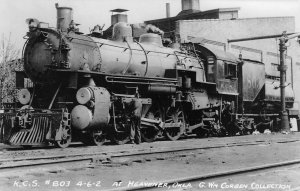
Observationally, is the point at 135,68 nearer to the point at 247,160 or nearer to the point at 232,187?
the point at 247,160

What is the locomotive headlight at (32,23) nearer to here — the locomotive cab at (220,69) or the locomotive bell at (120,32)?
the locomotive bell at (120,32)

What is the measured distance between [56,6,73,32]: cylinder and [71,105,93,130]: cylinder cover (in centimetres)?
275

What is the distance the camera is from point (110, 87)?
12.8 meters

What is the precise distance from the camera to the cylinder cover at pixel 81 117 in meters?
11.1

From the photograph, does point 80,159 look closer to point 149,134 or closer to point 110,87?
point 110,87

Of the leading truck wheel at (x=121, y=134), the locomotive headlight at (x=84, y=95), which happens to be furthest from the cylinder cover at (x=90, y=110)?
the leading truck wheel at (x=121, y=134)

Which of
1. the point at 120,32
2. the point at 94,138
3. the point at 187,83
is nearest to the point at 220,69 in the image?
the point at 187,83

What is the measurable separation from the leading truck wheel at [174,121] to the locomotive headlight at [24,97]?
475cm

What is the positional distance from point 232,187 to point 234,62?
12.8 meters

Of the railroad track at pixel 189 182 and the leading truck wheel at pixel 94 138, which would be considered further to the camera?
the leading truck wheel at pixel 94 138

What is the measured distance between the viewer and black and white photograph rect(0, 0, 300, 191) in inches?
260

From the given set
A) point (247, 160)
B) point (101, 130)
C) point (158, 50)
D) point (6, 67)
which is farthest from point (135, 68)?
point (6, 67)

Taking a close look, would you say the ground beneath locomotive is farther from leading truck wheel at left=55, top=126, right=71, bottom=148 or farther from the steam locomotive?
the steam locomotive

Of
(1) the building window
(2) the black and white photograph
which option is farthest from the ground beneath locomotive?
(1) the building window
